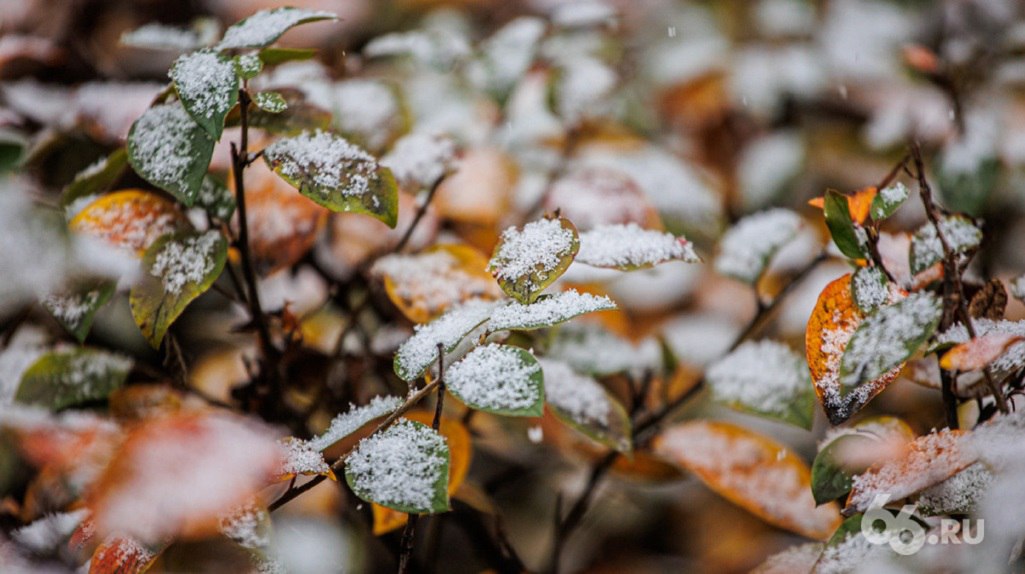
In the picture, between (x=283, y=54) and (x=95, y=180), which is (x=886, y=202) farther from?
(x=95, y=180)

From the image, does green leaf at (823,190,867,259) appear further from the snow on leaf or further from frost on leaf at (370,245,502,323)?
frost on leaf at (370,245,502,323)

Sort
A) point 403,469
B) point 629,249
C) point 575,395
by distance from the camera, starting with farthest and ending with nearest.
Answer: point 575,395, point 629,249, point 403,469

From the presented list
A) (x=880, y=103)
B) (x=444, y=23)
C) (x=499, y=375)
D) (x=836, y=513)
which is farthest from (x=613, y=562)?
(x=444, y=23)

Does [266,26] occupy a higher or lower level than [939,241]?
Result: higher

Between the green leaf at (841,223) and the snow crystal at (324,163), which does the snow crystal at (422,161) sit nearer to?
the snow crystal at (324,163)

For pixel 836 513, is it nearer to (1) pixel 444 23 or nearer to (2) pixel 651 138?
(2) pixel 651 138

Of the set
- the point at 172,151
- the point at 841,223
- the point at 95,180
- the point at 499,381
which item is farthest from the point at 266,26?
the point at 841,223
